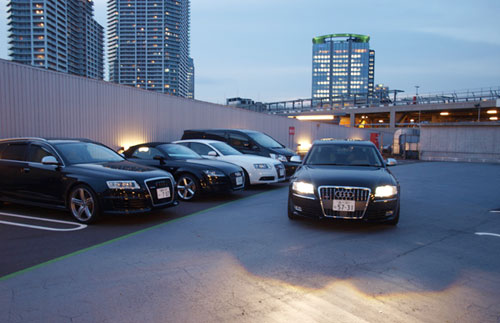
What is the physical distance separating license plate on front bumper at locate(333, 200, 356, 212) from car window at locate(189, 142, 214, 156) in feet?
19.2

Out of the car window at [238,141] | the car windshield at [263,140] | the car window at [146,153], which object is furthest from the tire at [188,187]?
the car windshield at [263,140]

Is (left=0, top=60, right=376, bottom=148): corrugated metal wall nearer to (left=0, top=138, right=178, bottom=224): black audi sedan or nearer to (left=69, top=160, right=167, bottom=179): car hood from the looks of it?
(left=0, top=138, right=178, bottom=224): black audi sedan

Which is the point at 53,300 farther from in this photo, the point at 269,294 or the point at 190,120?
the point at 190,120

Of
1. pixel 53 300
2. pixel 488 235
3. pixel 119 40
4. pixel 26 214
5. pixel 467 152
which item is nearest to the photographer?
pixel 53 300

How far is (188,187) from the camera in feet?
27.3

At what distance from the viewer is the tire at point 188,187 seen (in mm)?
8258

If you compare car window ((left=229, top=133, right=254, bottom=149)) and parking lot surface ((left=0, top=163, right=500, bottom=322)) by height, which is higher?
car window ((left=229, top=133, right=254, bottom=149))

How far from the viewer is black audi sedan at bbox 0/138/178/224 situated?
5.86 meters

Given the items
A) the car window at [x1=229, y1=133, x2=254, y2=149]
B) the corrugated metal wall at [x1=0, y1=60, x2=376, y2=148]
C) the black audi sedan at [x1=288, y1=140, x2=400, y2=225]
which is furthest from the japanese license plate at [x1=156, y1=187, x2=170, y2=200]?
the car window at [x1=229, y1=133, x2=254, y2=149]

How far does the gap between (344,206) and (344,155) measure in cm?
182

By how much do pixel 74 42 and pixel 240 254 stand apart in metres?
150

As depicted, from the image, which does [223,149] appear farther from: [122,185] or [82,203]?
[82,203]

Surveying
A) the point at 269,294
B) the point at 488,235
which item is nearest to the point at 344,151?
the point at 488,235

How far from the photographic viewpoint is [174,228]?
5805 millimetres
